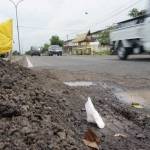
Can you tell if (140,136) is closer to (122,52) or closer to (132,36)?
(132,36)

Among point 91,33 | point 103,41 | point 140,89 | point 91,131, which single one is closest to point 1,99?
point 91,131

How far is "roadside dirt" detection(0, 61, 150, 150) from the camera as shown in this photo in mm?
4414

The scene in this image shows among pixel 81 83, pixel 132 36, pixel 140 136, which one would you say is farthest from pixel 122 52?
pixel 140 136

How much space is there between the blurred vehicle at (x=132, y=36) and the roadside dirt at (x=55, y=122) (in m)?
13.7

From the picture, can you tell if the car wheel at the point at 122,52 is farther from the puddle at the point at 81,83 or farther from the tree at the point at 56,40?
the tree at the point at 56,40

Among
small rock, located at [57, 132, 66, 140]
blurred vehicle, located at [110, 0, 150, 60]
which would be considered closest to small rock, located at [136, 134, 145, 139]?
small rock, located at [57, 132, 66, 140]

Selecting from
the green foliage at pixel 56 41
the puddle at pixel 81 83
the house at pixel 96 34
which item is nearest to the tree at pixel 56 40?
the green foliage at pixel 56 41

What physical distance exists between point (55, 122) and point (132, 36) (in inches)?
703

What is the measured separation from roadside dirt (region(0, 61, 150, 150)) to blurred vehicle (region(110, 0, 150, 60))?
1373 centimetres

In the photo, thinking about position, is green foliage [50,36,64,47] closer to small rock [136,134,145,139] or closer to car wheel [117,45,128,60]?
car wheel [117,45,128,60]

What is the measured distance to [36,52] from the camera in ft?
199

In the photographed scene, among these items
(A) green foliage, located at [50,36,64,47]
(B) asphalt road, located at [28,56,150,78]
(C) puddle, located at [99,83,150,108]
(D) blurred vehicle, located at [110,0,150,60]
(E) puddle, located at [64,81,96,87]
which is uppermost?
(D) blurred vehicle, located at [110,0,150,60]

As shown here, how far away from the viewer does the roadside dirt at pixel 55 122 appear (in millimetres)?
4414

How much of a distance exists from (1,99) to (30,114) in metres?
0.56
